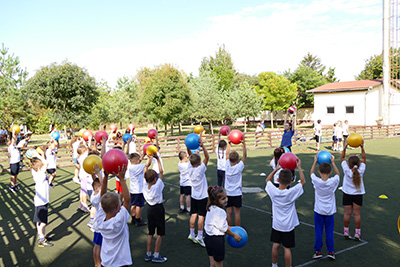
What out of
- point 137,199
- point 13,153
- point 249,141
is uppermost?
point 13,153

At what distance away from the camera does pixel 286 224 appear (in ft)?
14.1

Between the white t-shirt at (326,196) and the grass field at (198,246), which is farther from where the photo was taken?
the grass field at (198,246)

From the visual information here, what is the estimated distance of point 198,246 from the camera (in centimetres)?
569

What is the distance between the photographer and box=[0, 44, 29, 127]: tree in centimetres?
2662

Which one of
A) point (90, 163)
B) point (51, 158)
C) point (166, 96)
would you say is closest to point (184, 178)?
point (90, 163)

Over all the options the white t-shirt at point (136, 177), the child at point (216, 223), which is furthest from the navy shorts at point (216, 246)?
the white t-shirt at point (136, 177)

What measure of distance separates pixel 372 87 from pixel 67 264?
33938mm

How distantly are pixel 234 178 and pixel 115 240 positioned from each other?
288 cm

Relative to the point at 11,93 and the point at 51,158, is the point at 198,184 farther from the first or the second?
the point at 11,93

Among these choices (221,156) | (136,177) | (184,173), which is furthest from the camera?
(221,156)

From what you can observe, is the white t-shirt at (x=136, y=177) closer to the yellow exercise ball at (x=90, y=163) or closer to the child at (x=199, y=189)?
the child at (x=199, y=189)

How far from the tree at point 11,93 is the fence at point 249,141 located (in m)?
5.04

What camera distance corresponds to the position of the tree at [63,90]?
2498cm

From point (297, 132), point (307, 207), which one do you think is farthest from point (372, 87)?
point (307, 207)
